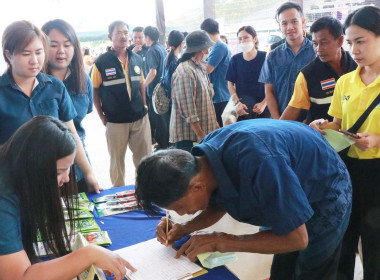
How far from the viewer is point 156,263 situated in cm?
118

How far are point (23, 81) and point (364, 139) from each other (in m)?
1.54

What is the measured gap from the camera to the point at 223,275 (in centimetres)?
113

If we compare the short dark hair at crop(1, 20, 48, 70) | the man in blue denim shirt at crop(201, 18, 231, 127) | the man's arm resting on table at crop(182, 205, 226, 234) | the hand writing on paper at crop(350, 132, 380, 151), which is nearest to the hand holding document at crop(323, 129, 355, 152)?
the hand writing on paper at crop(350, 132, 380, 151)

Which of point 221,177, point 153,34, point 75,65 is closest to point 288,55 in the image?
point 75,65

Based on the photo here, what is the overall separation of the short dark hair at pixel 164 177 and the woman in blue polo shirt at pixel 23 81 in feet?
3.23

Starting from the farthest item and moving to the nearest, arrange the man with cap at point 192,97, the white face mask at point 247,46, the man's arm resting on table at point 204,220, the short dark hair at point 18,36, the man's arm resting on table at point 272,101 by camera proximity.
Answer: the white face mask at point 247,46 < the man with cap at point 192,97 < the man's arm resting on table at point 272,101 < the short dark hair at point 18,36 < the man's arm resting on table at point 204,220

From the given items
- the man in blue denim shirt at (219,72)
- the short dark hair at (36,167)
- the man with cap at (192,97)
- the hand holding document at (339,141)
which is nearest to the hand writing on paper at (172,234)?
the short dark hair at (36,167)

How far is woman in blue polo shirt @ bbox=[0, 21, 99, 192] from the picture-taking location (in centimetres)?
165

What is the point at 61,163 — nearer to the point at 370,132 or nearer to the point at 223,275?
the point at 223,275

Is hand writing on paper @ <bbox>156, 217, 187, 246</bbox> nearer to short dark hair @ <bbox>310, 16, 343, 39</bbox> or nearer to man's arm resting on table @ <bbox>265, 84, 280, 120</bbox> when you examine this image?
short dark hair @ <bbox>310, 16, 343, 39</bbox>

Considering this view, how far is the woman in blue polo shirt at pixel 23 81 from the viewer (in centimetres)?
165

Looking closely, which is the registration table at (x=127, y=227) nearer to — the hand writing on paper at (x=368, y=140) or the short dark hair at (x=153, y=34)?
the hand writing on paper at (x=368, y=140)

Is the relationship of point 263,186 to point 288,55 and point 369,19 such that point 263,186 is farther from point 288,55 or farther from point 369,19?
point 288,55

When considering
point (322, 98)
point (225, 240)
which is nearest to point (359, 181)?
point (322, 98)
